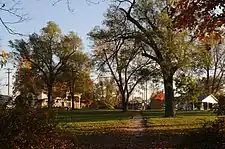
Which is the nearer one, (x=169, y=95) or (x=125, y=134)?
(x=125, y=134)

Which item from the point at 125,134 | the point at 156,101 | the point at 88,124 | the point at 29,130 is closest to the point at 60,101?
the point at 125,134

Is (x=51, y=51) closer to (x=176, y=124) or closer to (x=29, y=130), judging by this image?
(x=176, y=124)

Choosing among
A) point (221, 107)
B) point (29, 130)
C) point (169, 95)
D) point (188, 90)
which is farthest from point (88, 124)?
point (188, 90)

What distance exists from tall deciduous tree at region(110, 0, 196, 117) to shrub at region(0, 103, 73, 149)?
23.1m

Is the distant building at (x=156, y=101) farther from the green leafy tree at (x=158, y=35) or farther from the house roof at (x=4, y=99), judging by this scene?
the house roof at (x=4, y=99)

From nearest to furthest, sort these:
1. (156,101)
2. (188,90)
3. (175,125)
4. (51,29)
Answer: (175,125), (188,90), (51,29), (156,101)

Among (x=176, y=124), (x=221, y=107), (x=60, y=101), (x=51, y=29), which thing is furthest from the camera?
(x=51, y=29)

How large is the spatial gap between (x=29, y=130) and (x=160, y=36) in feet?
81.5

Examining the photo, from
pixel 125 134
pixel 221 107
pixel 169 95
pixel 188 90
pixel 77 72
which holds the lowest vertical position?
pixel 125 134

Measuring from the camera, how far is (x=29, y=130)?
1016cm

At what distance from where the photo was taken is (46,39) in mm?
72188

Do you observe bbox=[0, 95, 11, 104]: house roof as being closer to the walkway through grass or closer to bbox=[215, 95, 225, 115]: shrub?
the walkway through grass

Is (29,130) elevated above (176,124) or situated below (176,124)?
above

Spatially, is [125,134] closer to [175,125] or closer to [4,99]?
[175,125]
